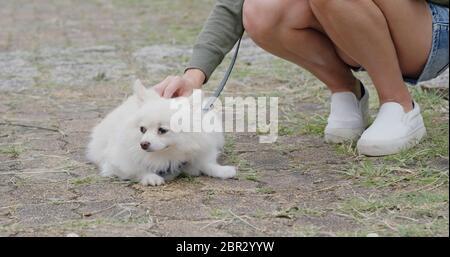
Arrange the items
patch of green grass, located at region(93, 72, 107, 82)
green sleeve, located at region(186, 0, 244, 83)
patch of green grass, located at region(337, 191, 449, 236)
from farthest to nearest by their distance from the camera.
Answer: patch of green grass, located at region(93, 72, 107, 82) → green sleeve, located at region(186, 0, 244, 83) → patch of green grass, located at region(337, 191, 449, 236)

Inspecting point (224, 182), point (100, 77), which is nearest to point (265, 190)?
point (224, 182)

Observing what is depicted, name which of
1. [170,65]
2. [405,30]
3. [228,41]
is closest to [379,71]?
[405,30]

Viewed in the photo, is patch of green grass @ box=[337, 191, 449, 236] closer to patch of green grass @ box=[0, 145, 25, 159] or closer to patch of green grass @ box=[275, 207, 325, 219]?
patch of green grass @ box=[275, 207, 325, 219]

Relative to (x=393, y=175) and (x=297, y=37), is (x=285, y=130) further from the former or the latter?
(x=393, y=175)

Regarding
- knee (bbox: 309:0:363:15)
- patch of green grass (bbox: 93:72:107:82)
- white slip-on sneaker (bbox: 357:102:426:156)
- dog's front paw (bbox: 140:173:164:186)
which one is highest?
knee (bbox: 309:0:363:15)

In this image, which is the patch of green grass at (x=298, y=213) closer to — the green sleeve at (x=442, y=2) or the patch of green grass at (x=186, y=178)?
the patch of green grass at (x=186, y=178)

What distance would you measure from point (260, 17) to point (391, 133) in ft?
1.98

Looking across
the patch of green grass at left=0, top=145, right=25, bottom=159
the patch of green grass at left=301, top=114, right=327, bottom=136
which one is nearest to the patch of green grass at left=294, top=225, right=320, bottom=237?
the patch of green grass at left=301, top=114, right=327, bottom=136

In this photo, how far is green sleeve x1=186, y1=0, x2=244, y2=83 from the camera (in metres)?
2.68

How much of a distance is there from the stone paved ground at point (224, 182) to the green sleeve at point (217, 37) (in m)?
0.36

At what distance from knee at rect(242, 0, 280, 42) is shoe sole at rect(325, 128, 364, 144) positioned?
422mm

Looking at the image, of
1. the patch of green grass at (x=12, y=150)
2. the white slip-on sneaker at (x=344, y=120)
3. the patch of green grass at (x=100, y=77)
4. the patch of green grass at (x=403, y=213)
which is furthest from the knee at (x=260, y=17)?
the patch of green grass at (x=100, y=77)

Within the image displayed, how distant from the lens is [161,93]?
2.57 metres
